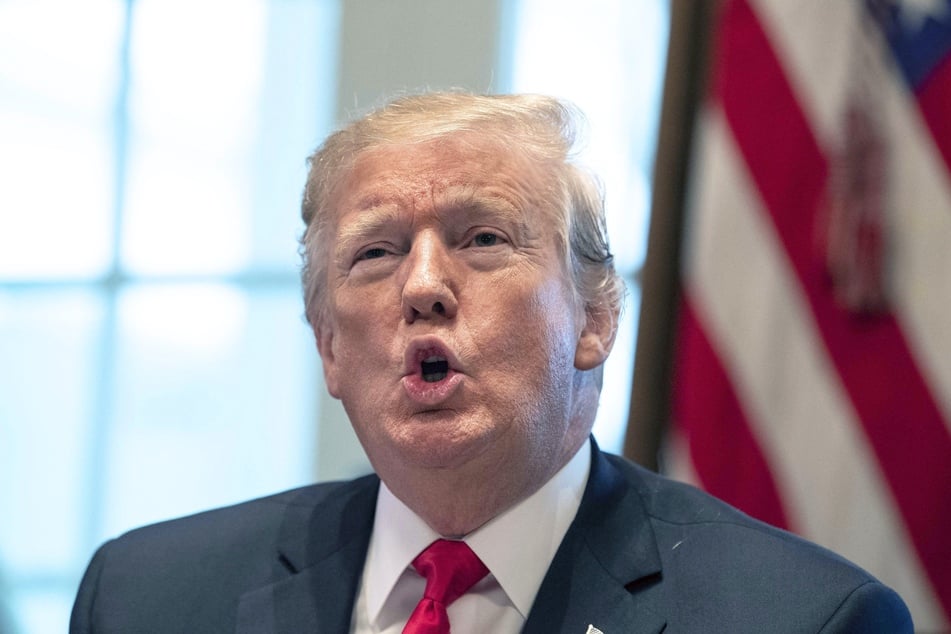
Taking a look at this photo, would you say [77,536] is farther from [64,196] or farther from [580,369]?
[580,369]

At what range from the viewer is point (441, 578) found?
6.98ft

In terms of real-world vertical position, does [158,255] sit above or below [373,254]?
below

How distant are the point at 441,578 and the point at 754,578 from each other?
1.57ft

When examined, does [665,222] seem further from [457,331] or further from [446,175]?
[457,331]

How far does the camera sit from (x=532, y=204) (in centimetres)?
222

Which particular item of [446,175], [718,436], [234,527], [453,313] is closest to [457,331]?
[453,313]

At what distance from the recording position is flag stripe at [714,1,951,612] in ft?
10.8

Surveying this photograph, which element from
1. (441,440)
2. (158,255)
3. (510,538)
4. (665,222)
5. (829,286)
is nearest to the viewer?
(441,440)

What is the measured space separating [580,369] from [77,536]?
9.61ft

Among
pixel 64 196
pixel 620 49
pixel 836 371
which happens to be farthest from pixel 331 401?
pixel 836 371

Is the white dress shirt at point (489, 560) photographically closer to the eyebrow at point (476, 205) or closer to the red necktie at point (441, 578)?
the red necktie at point (441, 578)

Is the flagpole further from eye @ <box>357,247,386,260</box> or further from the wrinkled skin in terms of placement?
eye @ <box>357,247,386,260</box>

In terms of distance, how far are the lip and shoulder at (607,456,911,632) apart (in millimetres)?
445

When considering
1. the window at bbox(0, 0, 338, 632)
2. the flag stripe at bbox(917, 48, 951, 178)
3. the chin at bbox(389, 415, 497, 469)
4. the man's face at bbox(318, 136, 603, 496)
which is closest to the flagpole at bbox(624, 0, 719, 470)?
the flag stripe at bbox(917, 48, 951, 178)
